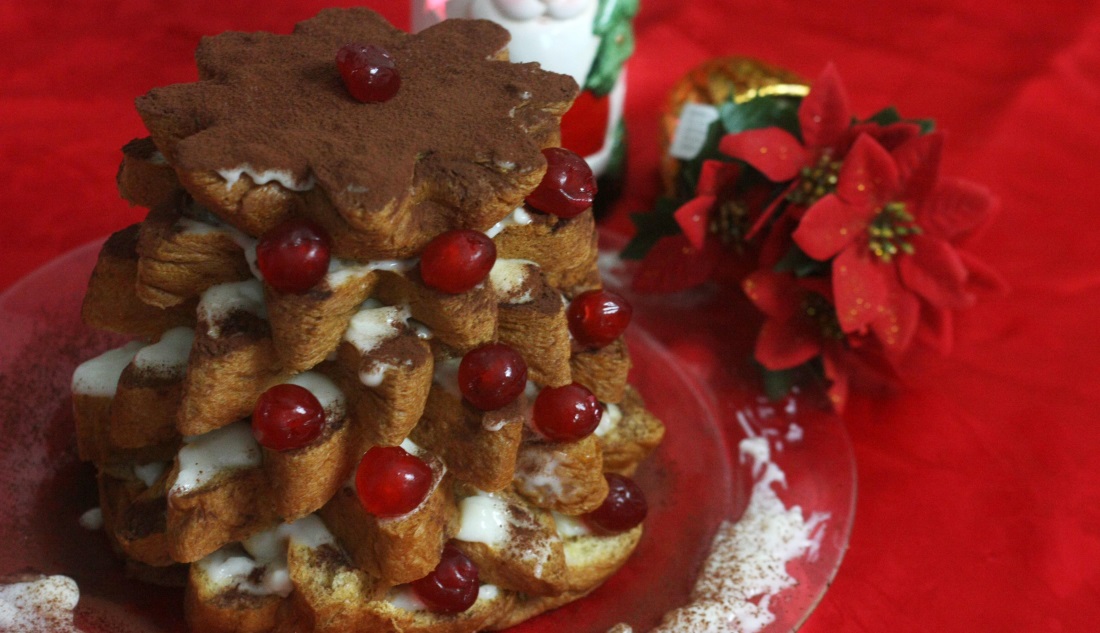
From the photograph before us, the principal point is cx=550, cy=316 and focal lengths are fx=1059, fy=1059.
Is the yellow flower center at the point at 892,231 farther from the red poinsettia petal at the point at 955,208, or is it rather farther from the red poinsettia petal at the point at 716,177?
the red poinsettia petal at the point at 716,177

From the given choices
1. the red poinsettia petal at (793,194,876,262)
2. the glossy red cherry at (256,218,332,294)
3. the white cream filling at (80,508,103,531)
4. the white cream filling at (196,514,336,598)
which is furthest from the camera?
the red poinsettia petal at (793,194,876,262)

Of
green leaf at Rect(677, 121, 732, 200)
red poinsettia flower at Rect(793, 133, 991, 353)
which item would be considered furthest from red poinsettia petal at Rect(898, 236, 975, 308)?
green leaf at Rect(677, 121, 732, 200)

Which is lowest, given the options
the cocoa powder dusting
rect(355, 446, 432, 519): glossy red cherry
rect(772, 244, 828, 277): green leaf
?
rect(772, 244, 828, 277): green leaf

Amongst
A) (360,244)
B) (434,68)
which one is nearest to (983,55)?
(434,68)

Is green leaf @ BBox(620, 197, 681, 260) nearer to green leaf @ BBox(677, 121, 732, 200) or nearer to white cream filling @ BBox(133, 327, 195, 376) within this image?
green leaf @ BBox(677, 121, 732, 200)

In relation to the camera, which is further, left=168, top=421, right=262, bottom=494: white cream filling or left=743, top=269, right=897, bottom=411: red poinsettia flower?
left=743, top=269, right=897, bottom=411: red poinsettia flower

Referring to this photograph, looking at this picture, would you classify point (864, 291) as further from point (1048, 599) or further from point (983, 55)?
point (983, 55)

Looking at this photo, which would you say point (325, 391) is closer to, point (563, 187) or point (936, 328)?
point (563, 187)
